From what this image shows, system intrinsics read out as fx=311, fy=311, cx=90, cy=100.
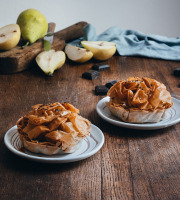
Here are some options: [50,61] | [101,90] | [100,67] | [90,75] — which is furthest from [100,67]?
[101,90]

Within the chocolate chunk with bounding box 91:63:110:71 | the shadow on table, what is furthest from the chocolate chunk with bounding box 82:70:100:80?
the shadow on table

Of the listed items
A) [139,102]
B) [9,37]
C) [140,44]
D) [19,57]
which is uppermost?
[139,102]

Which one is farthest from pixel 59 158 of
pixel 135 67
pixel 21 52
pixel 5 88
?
pixel 135 67

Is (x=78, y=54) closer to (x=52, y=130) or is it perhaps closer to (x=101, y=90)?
(x=101, y=90)

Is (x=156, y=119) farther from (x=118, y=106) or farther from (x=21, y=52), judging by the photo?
(x=21, y=52)

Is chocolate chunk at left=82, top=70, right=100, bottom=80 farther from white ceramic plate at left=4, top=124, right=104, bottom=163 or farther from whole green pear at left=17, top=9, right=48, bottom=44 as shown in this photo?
white ceramic plate at left=4, top=124, right=104, bottom=163

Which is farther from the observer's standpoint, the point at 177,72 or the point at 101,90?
the point at 177,72
